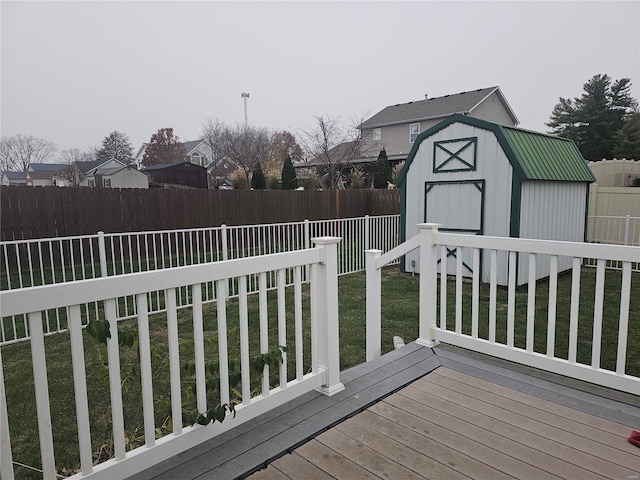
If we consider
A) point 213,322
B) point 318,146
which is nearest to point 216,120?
point 318,146

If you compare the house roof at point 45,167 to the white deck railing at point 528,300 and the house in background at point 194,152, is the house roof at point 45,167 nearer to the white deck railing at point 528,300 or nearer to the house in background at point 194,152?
the house in background at point 194,152

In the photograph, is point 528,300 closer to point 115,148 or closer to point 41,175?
point 41,175

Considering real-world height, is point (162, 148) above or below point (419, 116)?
above

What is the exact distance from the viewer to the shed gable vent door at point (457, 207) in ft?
20.9

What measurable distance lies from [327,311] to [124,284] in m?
1.11

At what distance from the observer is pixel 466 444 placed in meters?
1.80

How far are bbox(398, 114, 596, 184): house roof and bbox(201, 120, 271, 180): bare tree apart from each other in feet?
63.0

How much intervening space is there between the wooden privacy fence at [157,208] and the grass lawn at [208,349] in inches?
162

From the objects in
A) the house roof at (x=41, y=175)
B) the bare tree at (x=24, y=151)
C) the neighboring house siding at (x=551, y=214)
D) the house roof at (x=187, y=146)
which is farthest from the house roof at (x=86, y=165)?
the neighboring house siding at (x=551, y=214)

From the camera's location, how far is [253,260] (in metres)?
1.85

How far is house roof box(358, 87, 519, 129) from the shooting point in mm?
19594

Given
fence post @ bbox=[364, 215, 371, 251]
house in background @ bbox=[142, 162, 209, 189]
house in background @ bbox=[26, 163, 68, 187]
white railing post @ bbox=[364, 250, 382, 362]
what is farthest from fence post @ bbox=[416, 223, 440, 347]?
house in background @ bbox=[26, 163, 68, 187]

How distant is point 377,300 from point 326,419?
4.12ft

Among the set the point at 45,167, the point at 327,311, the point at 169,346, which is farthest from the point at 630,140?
the point at 45,167
